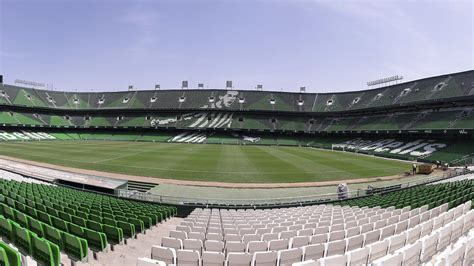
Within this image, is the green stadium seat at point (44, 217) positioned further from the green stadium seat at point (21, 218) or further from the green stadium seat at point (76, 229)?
the green stadium seat at point (76, 229)

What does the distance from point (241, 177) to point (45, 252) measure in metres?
24.8

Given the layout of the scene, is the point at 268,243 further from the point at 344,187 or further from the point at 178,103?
the point at 178,103

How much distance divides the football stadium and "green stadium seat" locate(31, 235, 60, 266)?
37mm

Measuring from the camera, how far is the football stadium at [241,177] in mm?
5961

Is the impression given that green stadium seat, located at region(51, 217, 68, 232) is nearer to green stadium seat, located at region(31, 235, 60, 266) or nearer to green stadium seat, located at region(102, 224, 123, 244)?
green stadium seat, located at region(102, 224, 123, 244)

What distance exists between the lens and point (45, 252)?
4.59 m

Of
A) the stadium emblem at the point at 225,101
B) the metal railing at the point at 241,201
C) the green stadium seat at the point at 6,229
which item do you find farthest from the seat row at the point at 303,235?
the stadium emblem at the point at 225,101

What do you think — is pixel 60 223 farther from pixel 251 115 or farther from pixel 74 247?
pixel 251 115

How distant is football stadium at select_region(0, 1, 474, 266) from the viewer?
19.6ft

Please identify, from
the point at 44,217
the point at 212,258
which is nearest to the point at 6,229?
the point at 44,217

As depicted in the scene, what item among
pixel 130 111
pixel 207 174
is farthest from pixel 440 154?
pixel 130 111

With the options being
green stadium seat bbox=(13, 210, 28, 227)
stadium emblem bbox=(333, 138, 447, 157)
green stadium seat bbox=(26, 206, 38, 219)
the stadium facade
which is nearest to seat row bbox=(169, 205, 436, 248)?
green stadium seat bbox=(13, 210, 28, 227)

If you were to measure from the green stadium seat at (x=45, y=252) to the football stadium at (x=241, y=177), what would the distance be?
4 cm

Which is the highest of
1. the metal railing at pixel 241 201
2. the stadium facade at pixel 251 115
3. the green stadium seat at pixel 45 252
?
the stadium facade at pixel 251 115
